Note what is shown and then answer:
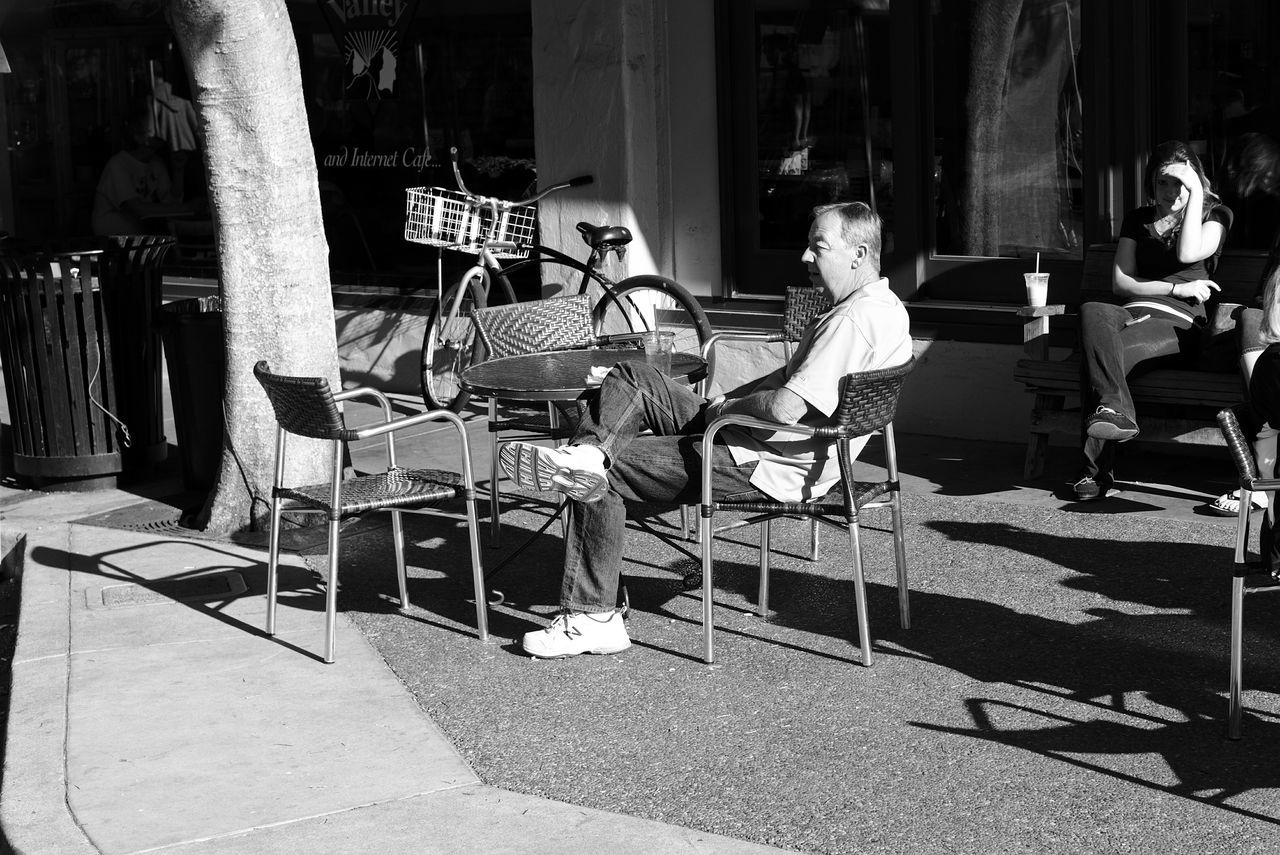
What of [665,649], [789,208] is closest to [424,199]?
[789,208]

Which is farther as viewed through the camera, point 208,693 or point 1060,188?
point 1060,188

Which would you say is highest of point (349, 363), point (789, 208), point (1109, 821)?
point (789, 208)

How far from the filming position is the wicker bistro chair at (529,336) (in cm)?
646

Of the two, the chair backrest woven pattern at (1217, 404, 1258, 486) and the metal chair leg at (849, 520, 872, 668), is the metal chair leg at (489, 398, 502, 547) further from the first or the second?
the chair backrest woven pattern at (1217, 404, 1258, 486)

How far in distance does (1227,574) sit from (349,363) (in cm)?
659

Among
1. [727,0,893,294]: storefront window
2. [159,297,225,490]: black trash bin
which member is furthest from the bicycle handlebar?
[159,297,225,490]: black trash bin

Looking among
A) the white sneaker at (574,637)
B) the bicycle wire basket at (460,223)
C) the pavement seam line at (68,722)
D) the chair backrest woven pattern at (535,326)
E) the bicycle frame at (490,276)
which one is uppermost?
the bicycle wire basket at (460,223)

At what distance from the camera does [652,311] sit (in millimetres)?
9312

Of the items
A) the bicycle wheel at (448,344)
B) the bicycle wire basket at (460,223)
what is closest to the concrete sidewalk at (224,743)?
the bicycle wheel at (448,344)

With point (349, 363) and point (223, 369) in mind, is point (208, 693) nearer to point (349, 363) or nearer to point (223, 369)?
point (223, 369)

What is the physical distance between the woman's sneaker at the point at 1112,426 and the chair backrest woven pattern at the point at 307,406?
328 cm

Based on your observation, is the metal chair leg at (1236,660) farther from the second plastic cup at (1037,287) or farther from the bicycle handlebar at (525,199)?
the bicycle handlebar at (525,199)

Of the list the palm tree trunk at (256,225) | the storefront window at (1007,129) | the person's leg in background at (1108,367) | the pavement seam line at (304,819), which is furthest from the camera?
the storefront window at (1007,129)

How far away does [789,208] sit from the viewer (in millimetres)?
9133
